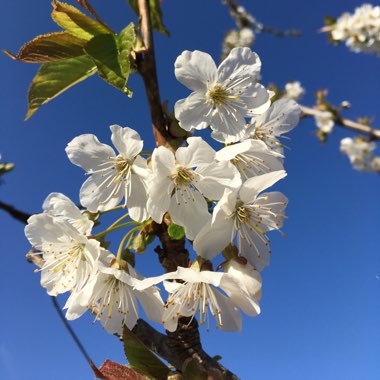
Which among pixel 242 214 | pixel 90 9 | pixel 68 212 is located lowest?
pixel 68 212

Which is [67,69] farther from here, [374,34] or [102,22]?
[374,34]

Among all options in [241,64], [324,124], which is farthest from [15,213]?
[324,124]

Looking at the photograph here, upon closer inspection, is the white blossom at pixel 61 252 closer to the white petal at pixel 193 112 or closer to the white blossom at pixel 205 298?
the white blossom at pixel 205 298

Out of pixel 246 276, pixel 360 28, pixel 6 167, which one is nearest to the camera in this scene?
pixel 246 276

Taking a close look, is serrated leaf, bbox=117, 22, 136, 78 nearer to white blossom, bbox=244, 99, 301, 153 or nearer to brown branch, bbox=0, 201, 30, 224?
white blossom, bbox=244, 99, 301, 153

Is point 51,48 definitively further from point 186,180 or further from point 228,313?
point 228,313

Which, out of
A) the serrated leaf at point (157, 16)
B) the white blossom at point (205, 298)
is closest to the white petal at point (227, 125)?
the white blossom at point (205, 298)

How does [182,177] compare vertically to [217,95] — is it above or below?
below
